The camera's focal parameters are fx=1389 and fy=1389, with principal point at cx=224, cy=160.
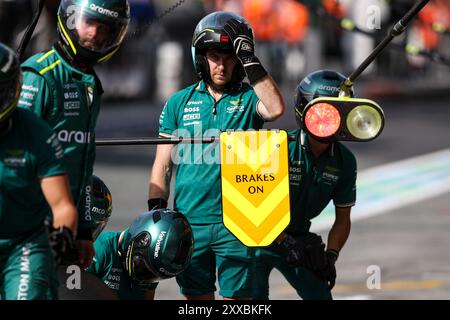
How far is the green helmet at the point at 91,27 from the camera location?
21.9ft

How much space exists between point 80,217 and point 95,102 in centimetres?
59

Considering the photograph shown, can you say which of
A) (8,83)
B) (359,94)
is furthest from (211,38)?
(359,94)

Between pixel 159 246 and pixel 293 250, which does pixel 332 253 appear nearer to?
pixel 293 250

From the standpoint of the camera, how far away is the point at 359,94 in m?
→ 32.2

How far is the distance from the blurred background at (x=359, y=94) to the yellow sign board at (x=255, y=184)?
1052 mm

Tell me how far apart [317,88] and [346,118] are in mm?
1234

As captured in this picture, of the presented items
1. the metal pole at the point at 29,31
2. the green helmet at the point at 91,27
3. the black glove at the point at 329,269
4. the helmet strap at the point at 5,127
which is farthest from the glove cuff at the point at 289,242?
the helmet strap at the point at 5,127

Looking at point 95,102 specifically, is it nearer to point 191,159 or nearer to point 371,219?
point 191,159

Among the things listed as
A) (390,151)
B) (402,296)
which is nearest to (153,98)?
(390,151)

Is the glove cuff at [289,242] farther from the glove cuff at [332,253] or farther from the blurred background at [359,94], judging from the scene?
the blurred background at [359,94]

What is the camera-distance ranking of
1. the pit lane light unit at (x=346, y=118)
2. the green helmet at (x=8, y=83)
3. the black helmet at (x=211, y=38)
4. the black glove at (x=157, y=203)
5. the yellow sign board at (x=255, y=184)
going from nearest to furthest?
the green helmet at (x=8, y=83), the pit lane light unit at (x=346, y=118), the yellow sign board at (x=255, y=184), the black helmet at (x=211, y=38), the black glove at (x=157, y=203)

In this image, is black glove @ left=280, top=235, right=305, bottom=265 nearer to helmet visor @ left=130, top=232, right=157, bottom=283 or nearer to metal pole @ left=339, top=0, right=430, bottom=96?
helmet visor @ left=130, top=232, right=157, bottom=283

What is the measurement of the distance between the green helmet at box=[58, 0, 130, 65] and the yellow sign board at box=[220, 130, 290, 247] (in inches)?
31.9

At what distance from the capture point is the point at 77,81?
681cm
